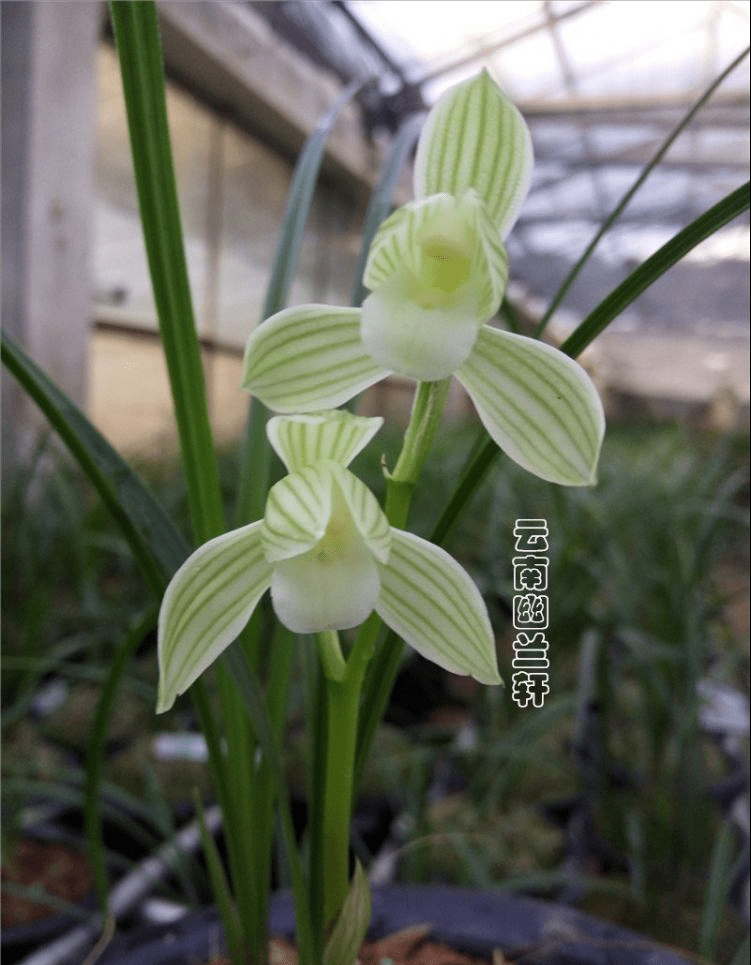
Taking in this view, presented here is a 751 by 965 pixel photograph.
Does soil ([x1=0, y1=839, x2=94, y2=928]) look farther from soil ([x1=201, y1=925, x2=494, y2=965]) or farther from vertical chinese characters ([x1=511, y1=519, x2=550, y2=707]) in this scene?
vertical chinese characters ([x1=511, y1=519, x2=550, y2=707])

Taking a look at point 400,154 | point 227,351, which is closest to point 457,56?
point 400,154

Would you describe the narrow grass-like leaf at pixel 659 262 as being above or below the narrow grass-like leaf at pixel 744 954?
above

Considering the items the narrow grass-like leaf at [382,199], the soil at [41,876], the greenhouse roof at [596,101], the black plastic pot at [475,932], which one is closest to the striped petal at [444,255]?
the narrow grass-like leaf at [382,199]

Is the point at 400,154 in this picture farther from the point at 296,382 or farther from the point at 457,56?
the point at 296,382

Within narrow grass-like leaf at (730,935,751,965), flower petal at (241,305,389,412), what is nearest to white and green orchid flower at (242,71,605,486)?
flower petal at (241,305,389,412)

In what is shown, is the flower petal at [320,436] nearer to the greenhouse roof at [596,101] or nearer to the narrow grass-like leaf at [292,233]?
the narrow grass-like leaf at [292,233]
